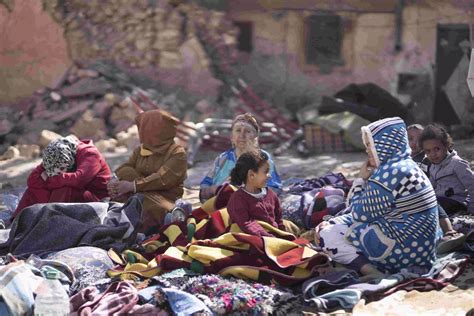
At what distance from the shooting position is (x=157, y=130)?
733 cm

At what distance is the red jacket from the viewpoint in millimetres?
6996

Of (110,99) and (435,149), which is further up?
(435,149)

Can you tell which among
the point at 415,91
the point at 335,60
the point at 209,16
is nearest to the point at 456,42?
the point at 415,91

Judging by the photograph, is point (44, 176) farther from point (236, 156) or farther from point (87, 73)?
point (87, 73)

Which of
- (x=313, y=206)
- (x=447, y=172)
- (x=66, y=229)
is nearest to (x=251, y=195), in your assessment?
(x=313, y=206)

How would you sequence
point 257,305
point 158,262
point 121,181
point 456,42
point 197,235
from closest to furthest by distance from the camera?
point 257,305
point 158,262
point 197,235
point 121,181
point 456,42

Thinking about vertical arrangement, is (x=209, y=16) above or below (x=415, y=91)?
above

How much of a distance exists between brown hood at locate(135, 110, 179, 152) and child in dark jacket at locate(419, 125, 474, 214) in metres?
A: 1.94

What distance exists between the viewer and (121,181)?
722cm

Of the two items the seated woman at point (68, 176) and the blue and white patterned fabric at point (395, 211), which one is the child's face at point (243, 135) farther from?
the blue and white patterned fabric at point (395, 211)

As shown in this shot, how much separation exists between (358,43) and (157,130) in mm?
7239

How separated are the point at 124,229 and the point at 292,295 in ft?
5.28

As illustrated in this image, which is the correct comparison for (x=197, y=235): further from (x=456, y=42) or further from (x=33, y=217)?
(x=456, y=42)

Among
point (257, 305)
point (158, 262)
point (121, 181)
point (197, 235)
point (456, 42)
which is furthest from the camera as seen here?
point (456, 42)
